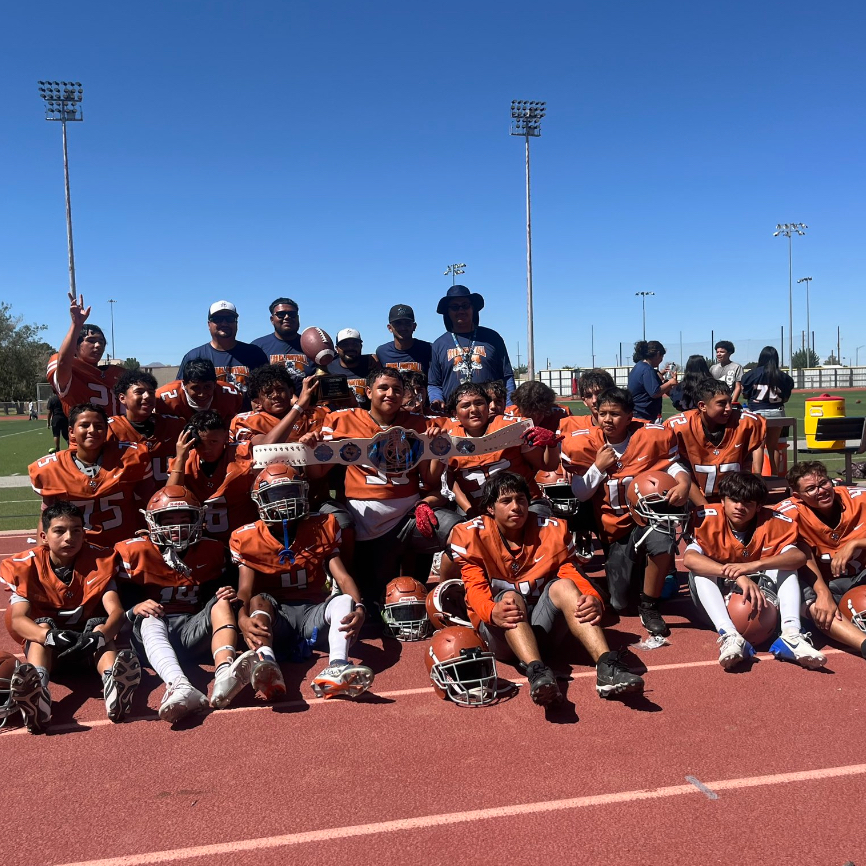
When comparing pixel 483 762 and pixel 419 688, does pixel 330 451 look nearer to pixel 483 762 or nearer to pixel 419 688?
pixel 419 688

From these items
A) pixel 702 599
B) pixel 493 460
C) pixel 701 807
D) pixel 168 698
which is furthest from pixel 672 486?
pixel 168 698

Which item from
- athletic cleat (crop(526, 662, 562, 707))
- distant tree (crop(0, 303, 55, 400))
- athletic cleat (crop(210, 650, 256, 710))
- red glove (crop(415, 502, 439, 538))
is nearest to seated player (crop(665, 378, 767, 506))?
red glove (crop(415, 502, 439, 538))

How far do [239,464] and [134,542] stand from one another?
0.91m

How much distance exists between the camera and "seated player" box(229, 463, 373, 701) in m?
4.29

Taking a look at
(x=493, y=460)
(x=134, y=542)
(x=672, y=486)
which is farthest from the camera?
(x=493, y=460)

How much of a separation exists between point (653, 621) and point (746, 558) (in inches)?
28.6

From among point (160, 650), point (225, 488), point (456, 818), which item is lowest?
point (456, 818)

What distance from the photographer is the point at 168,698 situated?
3.66 m

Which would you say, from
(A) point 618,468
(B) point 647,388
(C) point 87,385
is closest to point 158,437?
(C) point 87,385

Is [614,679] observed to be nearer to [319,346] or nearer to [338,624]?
[338,624]

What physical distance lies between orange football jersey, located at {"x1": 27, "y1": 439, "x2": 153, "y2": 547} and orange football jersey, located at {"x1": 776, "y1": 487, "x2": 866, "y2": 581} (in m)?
4.37

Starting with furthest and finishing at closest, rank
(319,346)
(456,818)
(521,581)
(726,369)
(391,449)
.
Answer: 1. (726,369)
2. (319,346)
3. (391,449)
4. (521,581)
5. (456,818)

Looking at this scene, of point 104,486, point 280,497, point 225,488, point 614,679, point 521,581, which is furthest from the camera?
point 225,488

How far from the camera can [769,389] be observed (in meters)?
8.93
